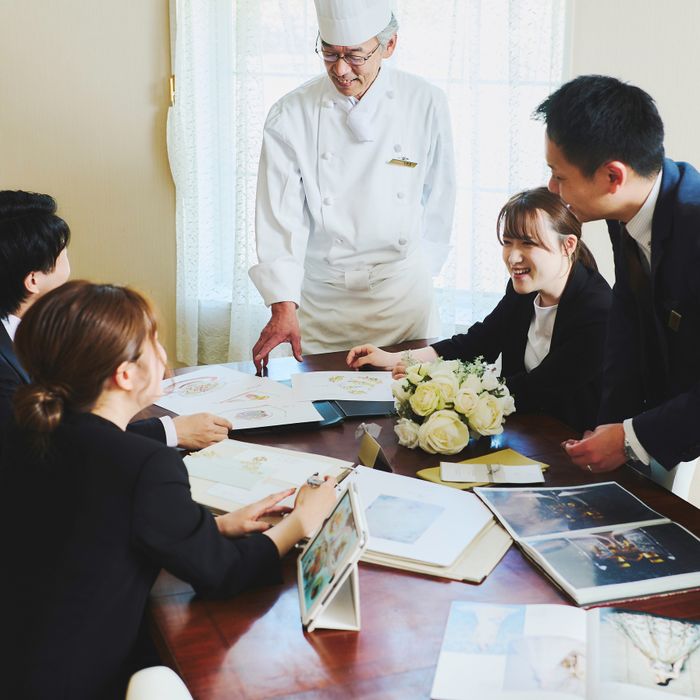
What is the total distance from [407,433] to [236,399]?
0.48 m

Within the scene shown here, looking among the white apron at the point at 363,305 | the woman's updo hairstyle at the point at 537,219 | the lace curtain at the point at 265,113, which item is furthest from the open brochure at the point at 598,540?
the lace curtain at the point at 265,113

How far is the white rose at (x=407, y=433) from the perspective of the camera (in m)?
1.79

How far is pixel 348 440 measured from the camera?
1.86 metres

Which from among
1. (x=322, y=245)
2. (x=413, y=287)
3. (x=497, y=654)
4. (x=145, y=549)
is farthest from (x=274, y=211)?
(x=497, y=654)

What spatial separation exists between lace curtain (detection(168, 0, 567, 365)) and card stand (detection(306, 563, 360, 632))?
2318 millimetres

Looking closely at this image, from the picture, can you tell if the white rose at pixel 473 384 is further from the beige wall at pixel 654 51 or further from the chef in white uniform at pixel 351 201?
the beige wall at pixel 654 51

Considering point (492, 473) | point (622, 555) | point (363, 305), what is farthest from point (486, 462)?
point (363, 305)

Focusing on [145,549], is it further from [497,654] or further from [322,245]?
[322,245]

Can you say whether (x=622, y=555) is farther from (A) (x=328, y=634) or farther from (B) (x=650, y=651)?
(A) (x=328, y=634)

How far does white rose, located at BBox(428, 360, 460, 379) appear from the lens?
1.81m

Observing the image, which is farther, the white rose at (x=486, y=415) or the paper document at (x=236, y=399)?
the paper document at (x=236, y=399)

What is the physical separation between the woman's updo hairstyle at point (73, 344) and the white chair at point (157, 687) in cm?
39

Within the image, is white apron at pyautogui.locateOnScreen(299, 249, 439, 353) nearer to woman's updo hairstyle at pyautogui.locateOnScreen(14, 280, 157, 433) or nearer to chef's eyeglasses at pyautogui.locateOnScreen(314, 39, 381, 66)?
chef's eyeglasses at pyautogui.locateOnScreen(314, 39, 381, 66)

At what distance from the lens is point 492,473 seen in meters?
1.67
